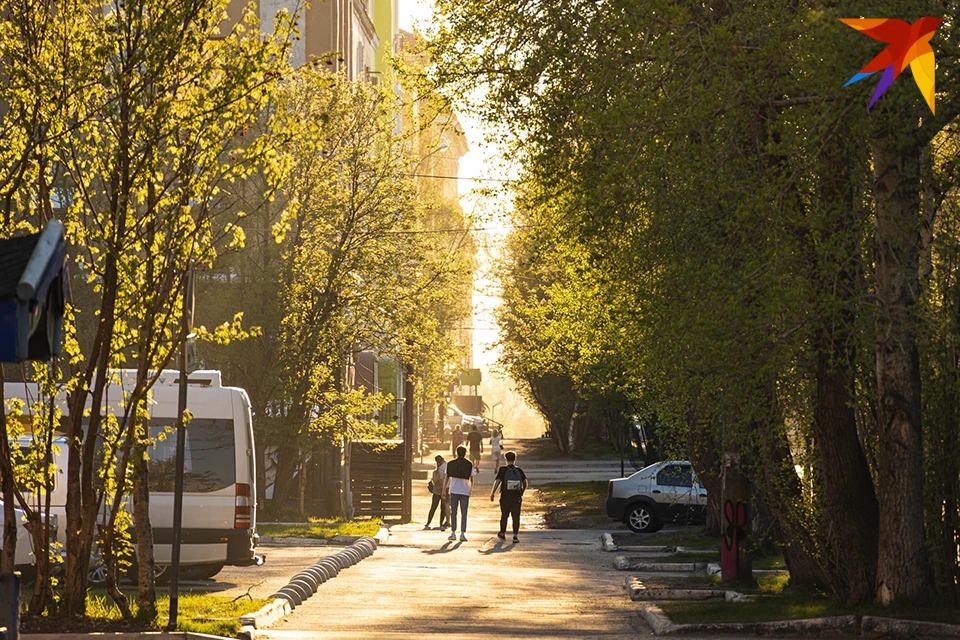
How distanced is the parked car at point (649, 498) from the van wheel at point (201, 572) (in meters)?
14.3

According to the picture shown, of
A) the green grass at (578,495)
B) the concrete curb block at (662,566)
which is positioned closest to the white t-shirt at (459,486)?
the concrete curb block at (662,566)

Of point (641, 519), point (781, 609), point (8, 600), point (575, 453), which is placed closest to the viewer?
point (8, 600)

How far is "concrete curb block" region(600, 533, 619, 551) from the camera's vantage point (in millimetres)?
27770

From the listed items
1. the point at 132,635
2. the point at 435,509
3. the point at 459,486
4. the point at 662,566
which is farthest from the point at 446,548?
the point at 132,635

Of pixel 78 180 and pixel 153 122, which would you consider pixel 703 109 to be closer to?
pixel 153 122

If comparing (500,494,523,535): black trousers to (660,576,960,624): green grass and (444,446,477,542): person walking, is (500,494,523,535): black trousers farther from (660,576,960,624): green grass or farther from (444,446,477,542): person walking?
(660,576,960,624): green grass

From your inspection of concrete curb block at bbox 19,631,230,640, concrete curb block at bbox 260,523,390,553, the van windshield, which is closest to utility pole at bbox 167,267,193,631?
concrete curb block at bbox 19,631,230,640

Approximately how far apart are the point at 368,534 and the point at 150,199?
16.7 meters

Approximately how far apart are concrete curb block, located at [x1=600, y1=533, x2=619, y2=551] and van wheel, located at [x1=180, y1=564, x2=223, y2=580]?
402 inches

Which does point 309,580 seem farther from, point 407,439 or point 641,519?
point 641,519

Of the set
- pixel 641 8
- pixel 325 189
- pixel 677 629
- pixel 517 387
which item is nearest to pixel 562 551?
pixel 325 189

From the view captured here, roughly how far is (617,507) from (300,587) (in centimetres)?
1620

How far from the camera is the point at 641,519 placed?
32.0 metres

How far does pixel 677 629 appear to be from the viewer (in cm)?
1409
